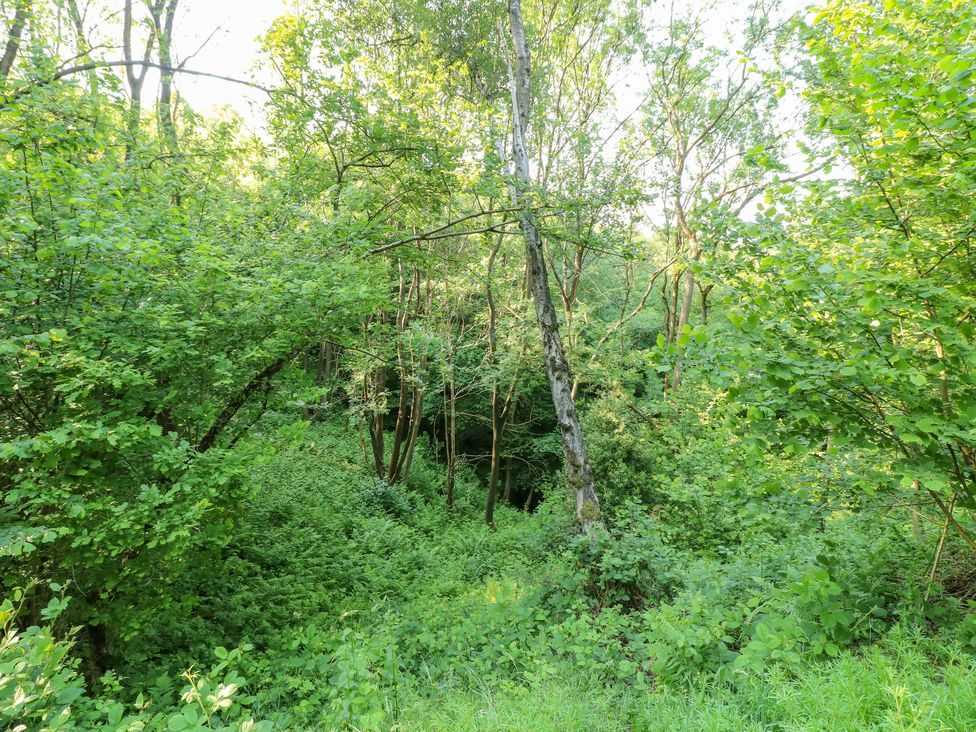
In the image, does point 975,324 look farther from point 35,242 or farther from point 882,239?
point 35,242

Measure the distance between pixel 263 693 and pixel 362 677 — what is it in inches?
49.7

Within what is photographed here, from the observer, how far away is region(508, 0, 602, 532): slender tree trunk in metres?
6.61

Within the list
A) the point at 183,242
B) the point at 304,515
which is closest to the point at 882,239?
the point at 183,242

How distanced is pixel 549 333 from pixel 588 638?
4.20 metres

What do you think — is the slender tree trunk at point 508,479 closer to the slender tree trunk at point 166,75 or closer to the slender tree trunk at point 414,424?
the slender tree trunk at point 414,424

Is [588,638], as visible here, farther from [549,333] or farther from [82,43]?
[82,43]

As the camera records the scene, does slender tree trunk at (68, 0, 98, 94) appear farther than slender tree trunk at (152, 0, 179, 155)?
No

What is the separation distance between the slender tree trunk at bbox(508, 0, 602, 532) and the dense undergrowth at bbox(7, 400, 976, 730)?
2.21 ft

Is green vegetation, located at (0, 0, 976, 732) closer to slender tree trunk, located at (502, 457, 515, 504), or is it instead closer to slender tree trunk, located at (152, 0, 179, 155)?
slender tree trunk, located at (152, 0, 179, 155)

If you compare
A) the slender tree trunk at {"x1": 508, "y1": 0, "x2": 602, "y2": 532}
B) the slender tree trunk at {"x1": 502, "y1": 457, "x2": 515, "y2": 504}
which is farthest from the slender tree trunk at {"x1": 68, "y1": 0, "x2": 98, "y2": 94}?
the slender tree trunk at {"x1": 502, "y1": 457, "x2": 515, "y2": 504}

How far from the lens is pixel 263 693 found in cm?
445

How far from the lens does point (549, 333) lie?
7285 mm

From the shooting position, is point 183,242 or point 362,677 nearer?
point 362,677

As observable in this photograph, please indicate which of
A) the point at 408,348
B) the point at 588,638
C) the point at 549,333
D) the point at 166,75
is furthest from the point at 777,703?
the point at 166,75
